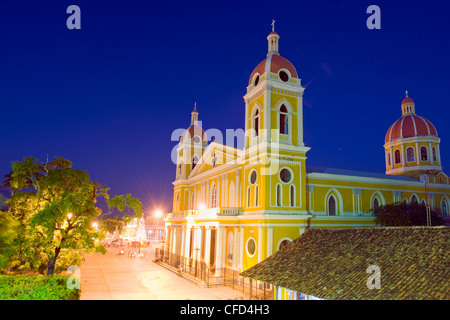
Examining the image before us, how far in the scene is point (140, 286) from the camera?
24.4 meters

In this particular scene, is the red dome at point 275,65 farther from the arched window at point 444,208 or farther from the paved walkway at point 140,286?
the arched window at point 444,208

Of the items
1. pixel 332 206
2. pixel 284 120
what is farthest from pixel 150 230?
pixel 284 120

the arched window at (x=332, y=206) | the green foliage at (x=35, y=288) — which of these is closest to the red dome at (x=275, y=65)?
the arched window at (x=332, y=206)

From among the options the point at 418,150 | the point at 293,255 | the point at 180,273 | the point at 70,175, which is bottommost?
the point at 180,273

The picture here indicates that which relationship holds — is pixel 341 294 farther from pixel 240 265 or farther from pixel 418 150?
pixel 418 150

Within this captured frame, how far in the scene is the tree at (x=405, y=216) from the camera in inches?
1098

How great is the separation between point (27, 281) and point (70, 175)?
500cm

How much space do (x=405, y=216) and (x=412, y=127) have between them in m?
19.7

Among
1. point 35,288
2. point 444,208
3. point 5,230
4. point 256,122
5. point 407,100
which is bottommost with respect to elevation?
point 35,288

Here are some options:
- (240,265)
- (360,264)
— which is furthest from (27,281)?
(240,265)

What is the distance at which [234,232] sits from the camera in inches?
1094

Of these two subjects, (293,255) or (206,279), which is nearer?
(293,255)

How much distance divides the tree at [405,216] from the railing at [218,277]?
1370 centimetres

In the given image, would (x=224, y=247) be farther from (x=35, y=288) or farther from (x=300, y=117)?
(x=35, y=288)
